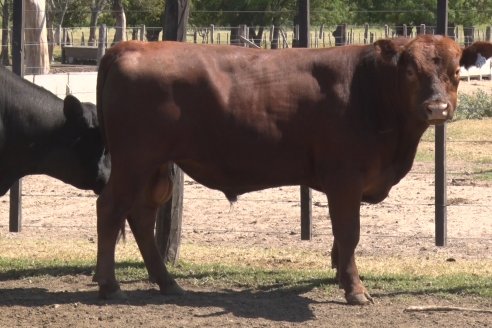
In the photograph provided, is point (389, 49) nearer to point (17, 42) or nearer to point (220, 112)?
point (220, 112)

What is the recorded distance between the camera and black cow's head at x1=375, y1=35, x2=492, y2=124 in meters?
6.80

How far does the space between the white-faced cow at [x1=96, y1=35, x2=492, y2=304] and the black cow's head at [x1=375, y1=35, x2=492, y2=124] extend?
23 mm

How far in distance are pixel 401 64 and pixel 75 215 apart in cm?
544

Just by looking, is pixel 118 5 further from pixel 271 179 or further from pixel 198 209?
pixel 271 179

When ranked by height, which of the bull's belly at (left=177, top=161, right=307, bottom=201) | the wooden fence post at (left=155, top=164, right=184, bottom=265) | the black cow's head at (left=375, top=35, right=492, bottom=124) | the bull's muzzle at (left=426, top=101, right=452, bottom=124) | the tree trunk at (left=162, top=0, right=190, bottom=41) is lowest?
the wooden fence post at (left=155, top=164, right=184, bottom=265)

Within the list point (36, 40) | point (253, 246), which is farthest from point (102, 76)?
point (36, 40)

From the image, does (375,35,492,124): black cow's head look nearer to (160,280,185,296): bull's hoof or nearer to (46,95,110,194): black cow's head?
(160,280,185,296): bull's hoof

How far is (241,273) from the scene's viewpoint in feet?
27.6

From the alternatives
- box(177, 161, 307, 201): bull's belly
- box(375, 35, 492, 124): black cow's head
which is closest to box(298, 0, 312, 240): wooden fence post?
box(177, 161, 307, 201): bull's belly

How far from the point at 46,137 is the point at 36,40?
16.9 meters

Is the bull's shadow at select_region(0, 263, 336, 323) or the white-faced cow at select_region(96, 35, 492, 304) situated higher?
the white-faced cow at select_region(96, 35, 492, 304)

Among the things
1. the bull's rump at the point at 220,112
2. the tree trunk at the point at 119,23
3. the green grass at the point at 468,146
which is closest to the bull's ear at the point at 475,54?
the bull's rump at the point at 220,112

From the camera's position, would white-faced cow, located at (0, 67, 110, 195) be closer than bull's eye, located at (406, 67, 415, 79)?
No

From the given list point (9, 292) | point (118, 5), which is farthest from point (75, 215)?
point (118, 5)
